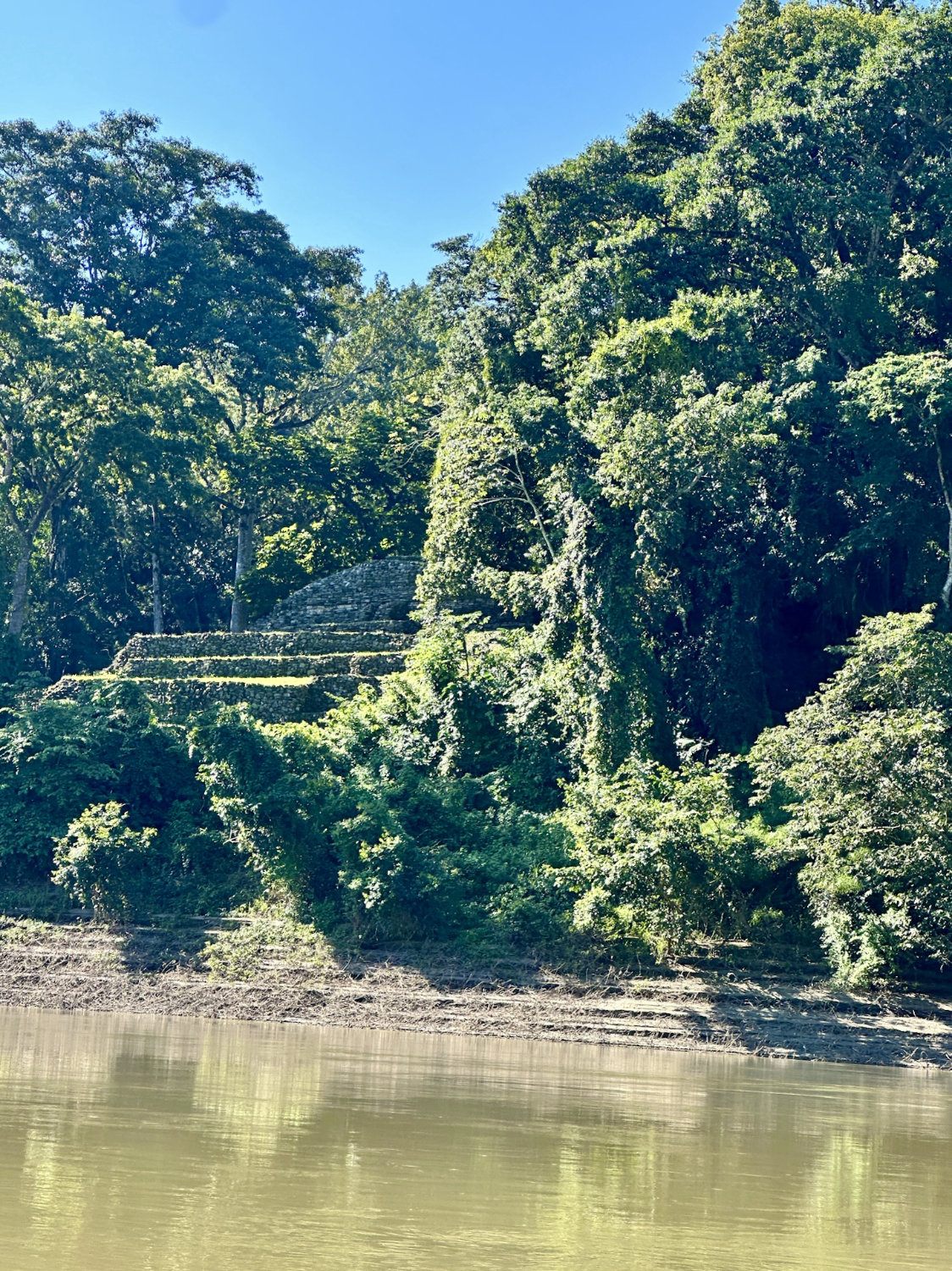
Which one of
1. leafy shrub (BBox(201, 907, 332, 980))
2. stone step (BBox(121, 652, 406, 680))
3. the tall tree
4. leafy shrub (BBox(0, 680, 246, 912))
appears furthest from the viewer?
the tall tree

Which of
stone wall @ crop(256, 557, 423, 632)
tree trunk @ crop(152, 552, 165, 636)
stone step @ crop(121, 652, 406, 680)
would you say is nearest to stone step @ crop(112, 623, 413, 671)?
stone step @ crop(121, 652, 406, 680)

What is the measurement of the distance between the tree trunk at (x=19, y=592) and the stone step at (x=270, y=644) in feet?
12.8

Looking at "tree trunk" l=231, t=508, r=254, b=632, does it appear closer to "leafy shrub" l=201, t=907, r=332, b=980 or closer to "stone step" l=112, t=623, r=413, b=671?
"stone step" l=112, t=623, r=413, b=671

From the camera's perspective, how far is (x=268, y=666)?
26922 mm

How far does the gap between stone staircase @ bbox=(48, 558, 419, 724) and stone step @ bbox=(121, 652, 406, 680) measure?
0.02 m

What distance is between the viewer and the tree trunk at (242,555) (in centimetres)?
3794

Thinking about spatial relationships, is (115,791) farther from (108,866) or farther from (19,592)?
(19,592)

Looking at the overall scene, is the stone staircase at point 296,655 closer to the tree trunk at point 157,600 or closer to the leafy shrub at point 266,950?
the leafy shrub at point 266,950

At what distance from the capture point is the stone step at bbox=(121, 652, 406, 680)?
86.5 feet

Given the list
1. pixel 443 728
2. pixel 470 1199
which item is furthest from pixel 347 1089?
pixel 443 728

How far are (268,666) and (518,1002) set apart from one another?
1106 cm

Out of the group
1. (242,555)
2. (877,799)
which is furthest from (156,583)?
(877,799)

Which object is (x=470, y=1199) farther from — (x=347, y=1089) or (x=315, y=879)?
(x=315, y=879)

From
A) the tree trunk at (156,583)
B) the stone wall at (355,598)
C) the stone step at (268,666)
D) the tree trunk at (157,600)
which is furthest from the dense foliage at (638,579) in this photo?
the stone wall at (355,598)
